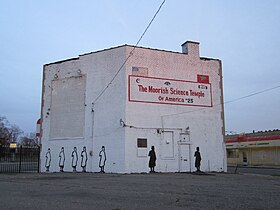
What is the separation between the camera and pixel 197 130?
950 inches

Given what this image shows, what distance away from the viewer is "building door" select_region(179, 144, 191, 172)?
23.2 m

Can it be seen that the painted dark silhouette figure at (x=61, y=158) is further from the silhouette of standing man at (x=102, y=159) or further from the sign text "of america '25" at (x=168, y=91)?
the sign text "of america '25" at (x=168, y=91)

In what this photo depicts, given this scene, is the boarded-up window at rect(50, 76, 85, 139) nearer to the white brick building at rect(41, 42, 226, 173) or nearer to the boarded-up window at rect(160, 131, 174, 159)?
the white brick building at rect(41, 42, 226, 173)

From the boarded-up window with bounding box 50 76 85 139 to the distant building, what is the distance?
30.8m

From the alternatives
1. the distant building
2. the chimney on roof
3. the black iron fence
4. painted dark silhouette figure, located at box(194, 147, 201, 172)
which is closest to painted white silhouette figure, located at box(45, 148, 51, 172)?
→ the black iron fence

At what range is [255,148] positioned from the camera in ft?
163

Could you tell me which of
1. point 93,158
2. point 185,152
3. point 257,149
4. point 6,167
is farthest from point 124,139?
point 257,149

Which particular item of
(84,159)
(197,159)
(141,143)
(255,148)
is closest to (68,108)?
(84,159)

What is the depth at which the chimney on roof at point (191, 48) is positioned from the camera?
83.2ft

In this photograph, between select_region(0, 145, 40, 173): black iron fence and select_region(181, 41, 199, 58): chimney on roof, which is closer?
select_region(181, 41, 199, 58): chimney on roof

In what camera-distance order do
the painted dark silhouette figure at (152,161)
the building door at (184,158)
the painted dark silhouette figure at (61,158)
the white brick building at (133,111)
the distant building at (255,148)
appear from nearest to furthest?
the painted dark silhouette figure at (152,161) → the white brick building at (133,111) → the building door at (184,158) → the painted dark silhouette figure at (61,158) → the distant building at (255,148)

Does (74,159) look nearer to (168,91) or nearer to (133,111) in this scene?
(133,111)

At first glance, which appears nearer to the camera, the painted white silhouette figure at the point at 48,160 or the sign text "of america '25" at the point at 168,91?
the sign text "of america '25" at the point at 168,91

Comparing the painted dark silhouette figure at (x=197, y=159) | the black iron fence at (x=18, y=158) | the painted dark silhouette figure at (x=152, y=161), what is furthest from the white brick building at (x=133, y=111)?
the black iron fence at (x=18, y=158)
